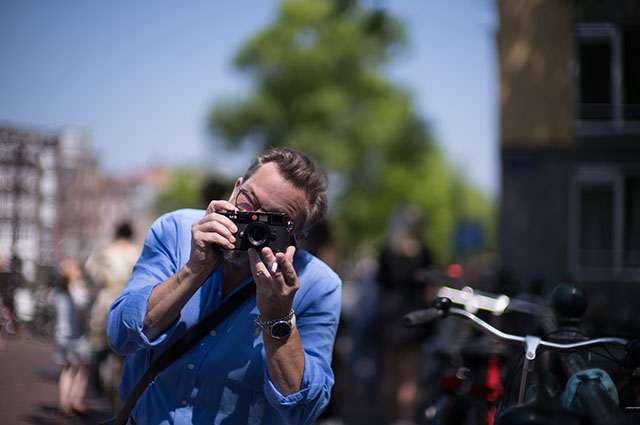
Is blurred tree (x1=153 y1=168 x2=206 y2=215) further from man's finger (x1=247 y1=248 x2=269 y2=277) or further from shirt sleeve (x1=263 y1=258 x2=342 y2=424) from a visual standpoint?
man's finger (x1=247 y1=248 x2=269 y2=277)

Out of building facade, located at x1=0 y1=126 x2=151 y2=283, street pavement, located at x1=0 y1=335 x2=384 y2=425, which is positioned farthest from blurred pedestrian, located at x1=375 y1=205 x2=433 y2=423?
building facade, located at x1=0 y1=126 x2=151 y2=283

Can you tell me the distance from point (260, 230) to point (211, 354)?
1.45 ft

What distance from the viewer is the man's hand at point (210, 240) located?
2.13m

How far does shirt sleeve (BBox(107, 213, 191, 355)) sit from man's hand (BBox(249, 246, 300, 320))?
0.34 m

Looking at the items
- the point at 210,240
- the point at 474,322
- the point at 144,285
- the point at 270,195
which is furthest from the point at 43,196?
the point at 210,240

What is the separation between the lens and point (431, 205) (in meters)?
50.8

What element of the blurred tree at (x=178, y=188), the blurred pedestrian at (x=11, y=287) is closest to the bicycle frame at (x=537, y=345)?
the blurred pedestrian at (x=11, y=287)

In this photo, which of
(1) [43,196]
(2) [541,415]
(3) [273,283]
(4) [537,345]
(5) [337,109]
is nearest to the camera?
(2) [541,415]

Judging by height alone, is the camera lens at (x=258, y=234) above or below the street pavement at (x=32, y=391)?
above

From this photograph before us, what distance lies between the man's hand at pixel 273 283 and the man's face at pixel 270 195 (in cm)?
20

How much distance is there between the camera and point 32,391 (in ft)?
19.4

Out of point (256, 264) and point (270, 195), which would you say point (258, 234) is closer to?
point (256, 264)

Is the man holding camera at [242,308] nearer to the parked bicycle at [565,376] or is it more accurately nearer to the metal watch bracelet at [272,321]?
the metal watch bracelet at [272,321]

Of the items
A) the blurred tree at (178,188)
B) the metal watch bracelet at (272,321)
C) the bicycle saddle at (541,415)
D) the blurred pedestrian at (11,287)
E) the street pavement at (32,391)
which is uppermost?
the metal watch bracelet at (272,321)
